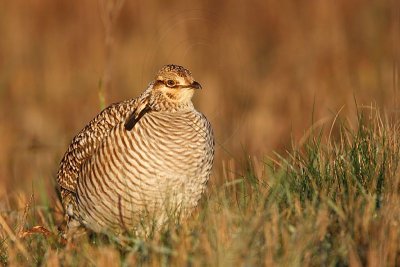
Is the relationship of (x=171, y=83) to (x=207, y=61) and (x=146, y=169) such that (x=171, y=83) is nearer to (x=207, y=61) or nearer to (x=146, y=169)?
(x=146, y=169)

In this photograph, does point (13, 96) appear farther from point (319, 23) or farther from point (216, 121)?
point (319, 23)

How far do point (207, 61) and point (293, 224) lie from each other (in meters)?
7.74

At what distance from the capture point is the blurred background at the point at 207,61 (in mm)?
9758

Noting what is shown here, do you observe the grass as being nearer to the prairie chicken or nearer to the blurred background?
the prairie chicken

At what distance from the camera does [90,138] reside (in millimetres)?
5590

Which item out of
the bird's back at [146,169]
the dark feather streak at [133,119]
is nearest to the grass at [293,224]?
the bird's back at [146,169]

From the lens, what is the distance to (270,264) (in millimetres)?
3621

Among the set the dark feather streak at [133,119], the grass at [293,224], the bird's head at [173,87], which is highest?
the bird's head at [173,87]

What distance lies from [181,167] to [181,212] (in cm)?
50

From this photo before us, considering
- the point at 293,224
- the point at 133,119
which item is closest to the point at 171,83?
the point at 133,119

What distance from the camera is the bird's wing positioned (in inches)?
217

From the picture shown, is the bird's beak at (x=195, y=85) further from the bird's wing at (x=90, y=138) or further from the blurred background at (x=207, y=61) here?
the blurred background at (x=207, y=61)

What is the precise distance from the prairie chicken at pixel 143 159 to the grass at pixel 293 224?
0.34 meters

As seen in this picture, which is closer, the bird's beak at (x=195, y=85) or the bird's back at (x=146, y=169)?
the bird's back at (x=146, y=169)
